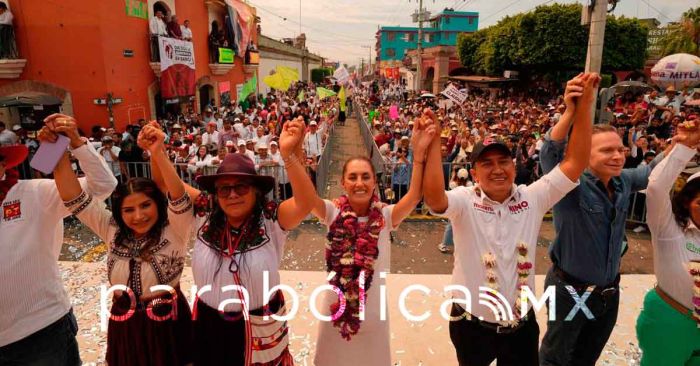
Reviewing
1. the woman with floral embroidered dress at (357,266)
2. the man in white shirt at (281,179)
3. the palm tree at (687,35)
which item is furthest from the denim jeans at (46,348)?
the palm tree at (687,35)

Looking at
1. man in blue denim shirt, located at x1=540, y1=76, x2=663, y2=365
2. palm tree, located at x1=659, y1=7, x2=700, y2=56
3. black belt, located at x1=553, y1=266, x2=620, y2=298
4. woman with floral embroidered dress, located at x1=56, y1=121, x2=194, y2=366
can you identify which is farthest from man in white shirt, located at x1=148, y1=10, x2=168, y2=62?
palm tree, located at x1=659, y1=7, x2=700, y2=56

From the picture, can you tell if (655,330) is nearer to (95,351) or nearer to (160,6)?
(95,351)

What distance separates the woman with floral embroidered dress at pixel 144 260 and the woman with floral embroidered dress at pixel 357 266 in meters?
0.85

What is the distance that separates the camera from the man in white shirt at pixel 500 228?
2.33 m

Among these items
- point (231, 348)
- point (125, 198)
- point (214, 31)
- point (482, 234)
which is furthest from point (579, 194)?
point (214, 31)

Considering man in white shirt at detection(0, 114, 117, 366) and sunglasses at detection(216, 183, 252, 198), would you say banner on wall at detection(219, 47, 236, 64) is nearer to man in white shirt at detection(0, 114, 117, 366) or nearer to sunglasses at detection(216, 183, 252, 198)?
man in white shirt at detection(0, 114, 117, 366)

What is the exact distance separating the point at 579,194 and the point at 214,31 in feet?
67.0

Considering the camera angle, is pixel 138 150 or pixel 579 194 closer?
pixel 579 194

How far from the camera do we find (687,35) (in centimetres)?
2858

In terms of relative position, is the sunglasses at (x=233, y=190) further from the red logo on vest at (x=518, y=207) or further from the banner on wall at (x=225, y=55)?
the banner on wall at (x=225, y=55)

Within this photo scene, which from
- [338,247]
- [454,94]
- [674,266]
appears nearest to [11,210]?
[338,247]

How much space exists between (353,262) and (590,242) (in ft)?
4.90

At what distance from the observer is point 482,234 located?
2.38m

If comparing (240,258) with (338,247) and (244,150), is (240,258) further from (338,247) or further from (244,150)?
(244,150)
